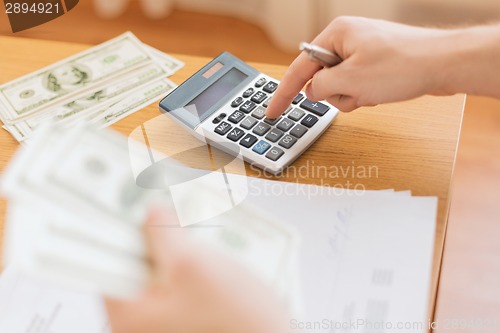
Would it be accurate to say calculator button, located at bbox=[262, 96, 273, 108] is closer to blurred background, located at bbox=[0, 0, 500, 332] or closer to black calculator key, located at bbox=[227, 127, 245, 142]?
black calculator key, located at bbox=[227, 127, 245, 142]

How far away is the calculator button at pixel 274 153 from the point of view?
612mm

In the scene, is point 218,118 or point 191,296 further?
point 218,118

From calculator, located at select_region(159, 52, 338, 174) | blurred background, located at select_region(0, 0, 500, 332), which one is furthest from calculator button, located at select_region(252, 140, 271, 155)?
blurred background, located at select_region(0, 0, 500, 332)

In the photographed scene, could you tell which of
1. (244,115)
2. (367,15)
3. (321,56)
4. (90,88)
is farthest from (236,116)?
(367,15)

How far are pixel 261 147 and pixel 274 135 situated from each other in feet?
0.07

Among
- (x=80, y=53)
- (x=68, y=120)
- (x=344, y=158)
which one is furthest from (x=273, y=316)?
(x=80, y=53)

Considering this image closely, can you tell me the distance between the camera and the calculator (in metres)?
0.62

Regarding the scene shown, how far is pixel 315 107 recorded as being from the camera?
0.66 meters

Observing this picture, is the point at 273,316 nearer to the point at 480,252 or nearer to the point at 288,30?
the point at 480,252

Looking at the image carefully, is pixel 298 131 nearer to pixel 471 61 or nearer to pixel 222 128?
pixel 222 128

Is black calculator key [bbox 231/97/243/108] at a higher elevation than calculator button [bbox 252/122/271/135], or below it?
higher

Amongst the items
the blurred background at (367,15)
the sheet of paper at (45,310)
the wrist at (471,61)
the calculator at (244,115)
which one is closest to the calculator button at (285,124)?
the calculator at (244,115)

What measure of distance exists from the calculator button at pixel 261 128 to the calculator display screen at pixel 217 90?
6 cm

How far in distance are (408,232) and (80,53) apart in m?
0.49
